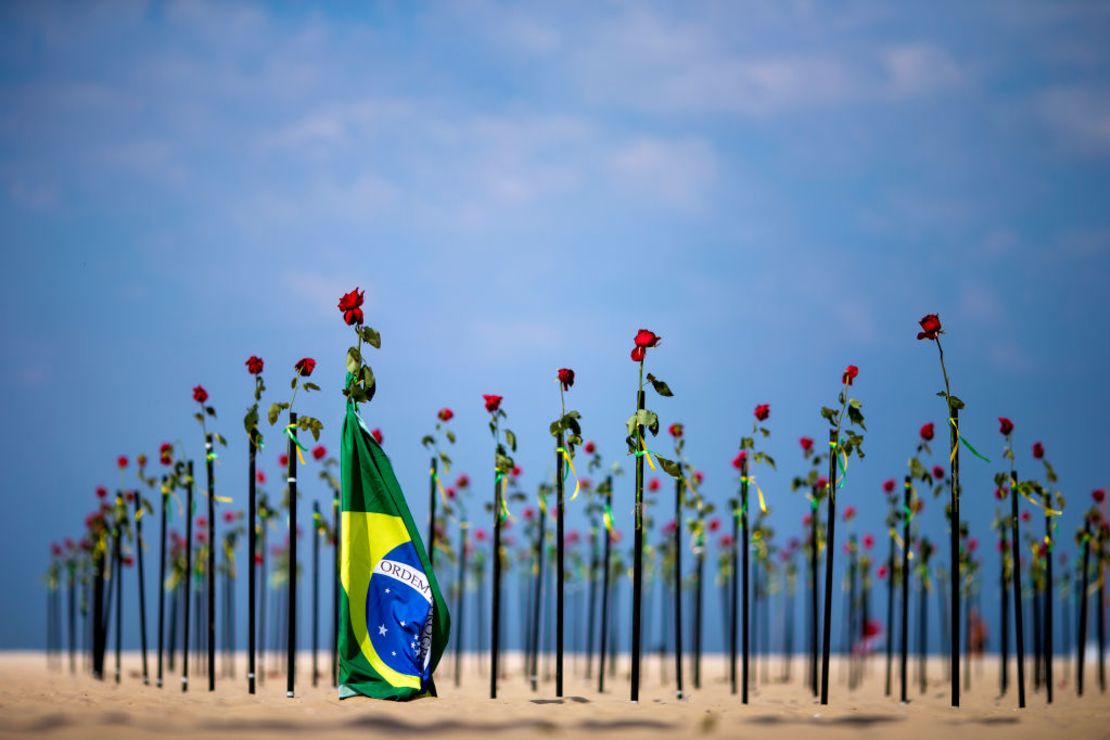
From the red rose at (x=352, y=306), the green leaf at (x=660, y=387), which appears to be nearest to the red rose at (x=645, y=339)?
the green leaf at (x=660, y=387)

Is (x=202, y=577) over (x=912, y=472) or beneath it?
beneath

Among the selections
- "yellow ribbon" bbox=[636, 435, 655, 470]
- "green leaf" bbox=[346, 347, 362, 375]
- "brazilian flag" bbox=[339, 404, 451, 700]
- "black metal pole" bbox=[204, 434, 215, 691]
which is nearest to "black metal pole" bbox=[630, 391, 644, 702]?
→ "yellow ribbon" bbox=[636, 435, 655, 470]

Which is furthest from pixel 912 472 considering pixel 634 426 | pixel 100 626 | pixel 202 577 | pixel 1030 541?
pixel 202 577

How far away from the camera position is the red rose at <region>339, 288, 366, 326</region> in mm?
18203

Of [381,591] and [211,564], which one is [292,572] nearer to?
[381,591]

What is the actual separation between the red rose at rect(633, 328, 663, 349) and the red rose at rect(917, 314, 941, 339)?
15.0 ft

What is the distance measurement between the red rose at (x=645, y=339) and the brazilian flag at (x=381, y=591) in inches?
175

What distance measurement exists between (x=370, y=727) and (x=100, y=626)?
1817 cm

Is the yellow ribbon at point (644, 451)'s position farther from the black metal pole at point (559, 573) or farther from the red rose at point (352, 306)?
the red rose at point (352, 306)

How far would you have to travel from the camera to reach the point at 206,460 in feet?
74.1

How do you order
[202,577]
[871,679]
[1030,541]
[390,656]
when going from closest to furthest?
[390,656] → [1030,541] → [202,577] → [871,679]

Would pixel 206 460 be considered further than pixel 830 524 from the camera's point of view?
Yes

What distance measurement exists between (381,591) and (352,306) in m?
4.50

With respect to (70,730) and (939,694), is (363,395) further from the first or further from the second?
(939,694)
